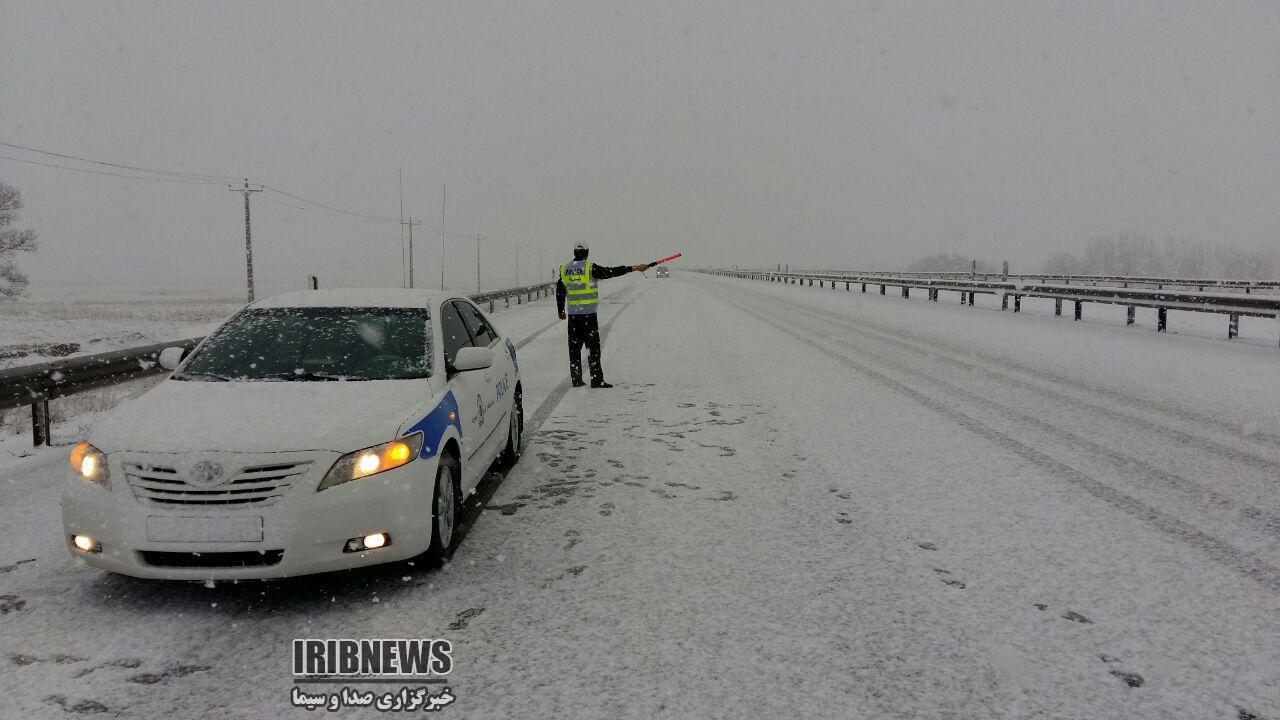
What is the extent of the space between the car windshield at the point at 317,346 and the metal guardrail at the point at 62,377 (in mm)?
1010

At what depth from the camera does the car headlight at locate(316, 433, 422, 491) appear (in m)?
3.75

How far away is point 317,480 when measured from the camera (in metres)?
3.70

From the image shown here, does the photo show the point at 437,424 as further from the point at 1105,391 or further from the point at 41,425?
the point at 1105,391

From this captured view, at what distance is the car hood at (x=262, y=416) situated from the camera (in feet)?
12.4

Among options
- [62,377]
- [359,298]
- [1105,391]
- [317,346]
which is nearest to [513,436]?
[359,298]

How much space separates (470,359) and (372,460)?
1.30m

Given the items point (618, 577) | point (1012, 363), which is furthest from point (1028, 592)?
point (1012, 363)

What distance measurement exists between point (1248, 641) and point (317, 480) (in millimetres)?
4069

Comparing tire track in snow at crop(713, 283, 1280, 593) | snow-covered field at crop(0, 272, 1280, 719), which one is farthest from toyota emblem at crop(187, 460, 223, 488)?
tire track in snow at crop(713, 283, 1280, 593)

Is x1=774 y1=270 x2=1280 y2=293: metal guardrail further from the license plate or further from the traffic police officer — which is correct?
the license plate

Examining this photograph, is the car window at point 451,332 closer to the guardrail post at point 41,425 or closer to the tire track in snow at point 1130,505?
the guardrail post at point 41,425

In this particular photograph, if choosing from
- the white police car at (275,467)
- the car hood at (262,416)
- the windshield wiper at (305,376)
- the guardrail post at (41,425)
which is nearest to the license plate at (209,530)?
the white police car at (275,467)

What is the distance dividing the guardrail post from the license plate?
5121 mm

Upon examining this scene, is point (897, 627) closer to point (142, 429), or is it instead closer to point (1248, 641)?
point (1248, 641)
